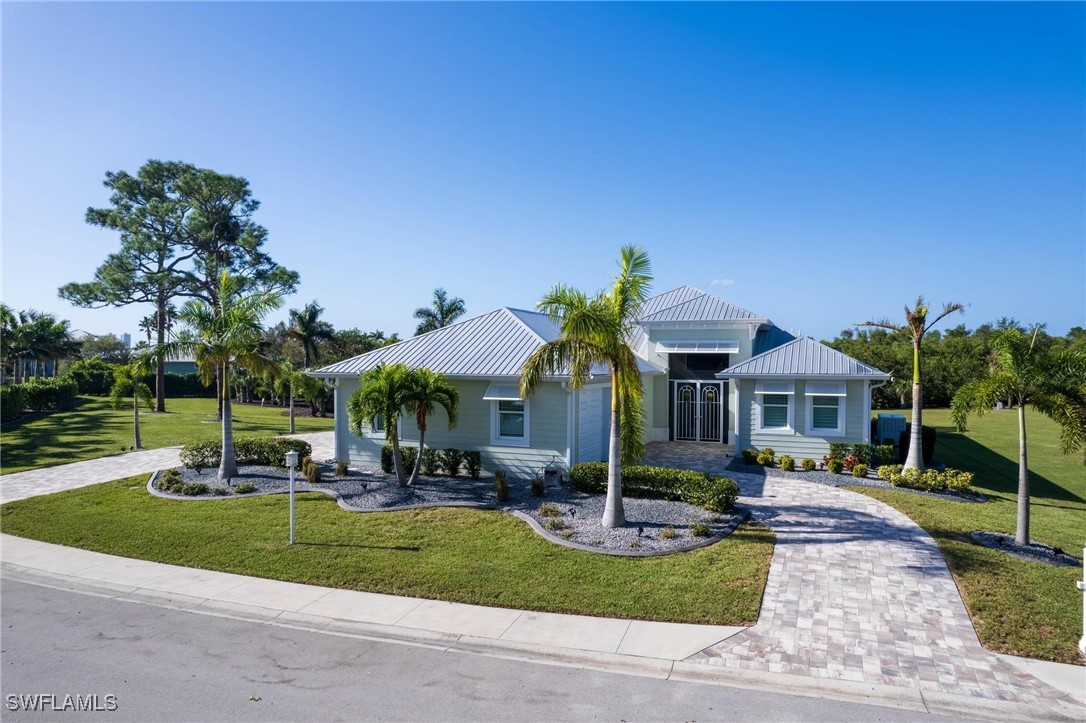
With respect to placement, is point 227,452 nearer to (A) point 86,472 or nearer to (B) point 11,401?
(A) point 86,472

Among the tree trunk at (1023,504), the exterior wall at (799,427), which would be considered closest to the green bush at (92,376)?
the exterior wall at (799,427)

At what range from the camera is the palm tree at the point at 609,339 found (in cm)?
1163

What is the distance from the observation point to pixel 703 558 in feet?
35.2

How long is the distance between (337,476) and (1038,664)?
15398 millimetres

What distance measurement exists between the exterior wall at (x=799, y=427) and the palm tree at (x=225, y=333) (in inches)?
564

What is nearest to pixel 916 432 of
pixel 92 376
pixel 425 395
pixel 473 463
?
pixel 473 463

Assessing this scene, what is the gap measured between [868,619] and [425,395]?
34.0 feet

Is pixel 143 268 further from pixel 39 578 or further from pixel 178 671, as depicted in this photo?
pixel 178 671

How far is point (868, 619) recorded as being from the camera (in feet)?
27.9

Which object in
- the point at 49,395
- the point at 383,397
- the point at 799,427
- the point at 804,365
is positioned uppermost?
the point at 804,365

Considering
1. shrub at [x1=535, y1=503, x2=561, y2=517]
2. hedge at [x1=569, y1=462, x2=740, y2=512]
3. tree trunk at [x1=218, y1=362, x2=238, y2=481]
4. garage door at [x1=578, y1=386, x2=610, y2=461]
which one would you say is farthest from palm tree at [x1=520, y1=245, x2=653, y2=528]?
tree trunk at [x1=218, y1=362, x2=238, y2=481]

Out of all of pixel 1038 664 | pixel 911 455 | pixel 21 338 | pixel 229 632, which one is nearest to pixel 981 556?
pixel 1038 664

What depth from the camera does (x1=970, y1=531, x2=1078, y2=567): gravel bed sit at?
10.6 meters

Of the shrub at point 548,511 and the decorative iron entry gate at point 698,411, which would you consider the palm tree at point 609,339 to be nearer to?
the shrub at point 548,511
